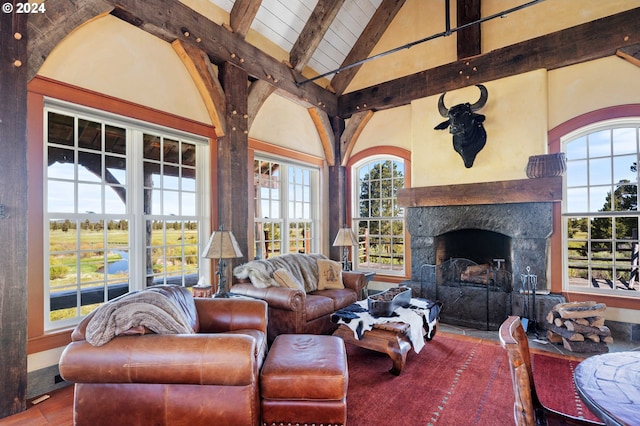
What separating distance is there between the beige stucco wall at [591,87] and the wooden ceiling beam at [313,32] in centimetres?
322

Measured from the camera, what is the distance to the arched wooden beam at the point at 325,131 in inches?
236

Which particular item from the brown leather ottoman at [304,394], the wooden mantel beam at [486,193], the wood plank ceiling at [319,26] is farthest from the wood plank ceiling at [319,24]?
the brown leather ottoman at [304,394]

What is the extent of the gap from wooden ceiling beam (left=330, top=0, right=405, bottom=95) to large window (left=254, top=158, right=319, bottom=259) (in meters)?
1.75

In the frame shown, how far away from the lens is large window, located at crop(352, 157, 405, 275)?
19.5 ft

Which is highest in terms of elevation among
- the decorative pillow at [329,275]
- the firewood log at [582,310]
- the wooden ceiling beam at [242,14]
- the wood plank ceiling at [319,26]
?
the wood plank ceiling at [319,26]

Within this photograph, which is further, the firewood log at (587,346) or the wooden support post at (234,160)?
the wooden support post at (234,160)

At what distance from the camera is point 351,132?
20.6 ft

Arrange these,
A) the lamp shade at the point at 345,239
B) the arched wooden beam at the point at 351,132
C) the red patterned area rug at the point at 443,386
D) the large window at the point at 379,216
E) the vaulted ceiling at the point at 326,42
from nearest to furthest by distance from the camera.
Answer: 1. the red patterned area rug at the point at 443,386
2. the vaulted ceiling at the point at 326,42
3. the lamp shade at the point at 345,239
4. the large window at the point at 379,216
5. the arched wooden beam at the point at 351,132

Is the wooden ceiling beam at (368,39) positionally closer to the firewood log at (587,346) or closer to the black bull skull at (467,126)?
A: the black bull skull at (467,126)

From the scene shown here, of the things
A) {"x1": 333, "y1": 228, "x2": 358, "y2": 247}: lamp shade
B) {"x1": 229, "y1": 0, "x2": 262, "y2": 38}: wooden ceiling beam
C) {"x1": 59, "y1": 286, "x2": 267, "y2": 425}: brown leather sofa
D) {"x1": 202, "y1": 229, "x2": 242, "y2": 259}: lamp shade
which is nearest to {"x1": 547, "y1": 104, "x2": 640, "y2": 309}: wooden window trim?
{"x1": 333, "y1": 228, "x2": 358, "y2": 247}: lamp shade

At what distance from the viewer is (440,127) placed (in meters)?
4.84

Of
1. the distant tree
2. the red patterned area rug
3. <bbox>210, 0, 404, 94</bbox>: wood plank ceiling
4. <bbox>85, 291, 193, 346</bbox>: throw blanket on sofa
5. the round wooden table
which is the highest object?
<bbox>210, 0, 404, 94</bbox>: wood plank ceiling

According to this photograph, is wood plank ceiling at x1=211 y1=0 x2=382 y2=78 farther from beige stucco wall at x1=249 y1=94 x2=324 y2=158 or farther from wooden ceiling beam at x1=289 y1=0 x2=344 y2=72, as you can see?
beige stucco wall at x1=249 y1=94 x2=324 y2=158

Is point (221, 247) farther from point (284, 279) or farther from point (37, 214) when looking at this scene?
point (37, 214)
